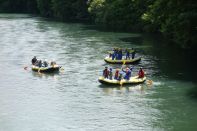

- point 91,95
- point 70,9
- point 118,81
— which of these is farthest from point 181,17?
point 70,9

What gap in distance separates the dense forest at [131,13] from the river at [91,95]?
13.2ft

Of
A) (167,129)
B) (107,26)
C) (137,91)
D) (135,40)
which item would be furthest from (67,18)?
(167,129)

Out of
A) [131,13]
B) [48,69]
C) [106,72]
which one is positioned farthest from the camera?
[131,13]

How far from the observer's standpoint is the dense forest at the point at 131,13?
56.4 meters

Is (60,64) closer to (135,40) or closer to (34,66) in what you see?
(34,66)

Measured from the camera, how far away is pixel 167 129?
3253 centimetres

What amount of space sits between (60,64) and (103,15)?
49639mm

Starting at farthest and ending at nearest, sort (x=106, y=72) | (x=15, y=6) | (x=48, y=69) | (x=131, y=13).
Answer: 1. (x=15, y=6)
2. (x=131, y=13)
3. (x=48, y=69)
4. (x=106, y=72)

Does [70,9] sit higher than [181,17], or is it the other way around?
[70,9]

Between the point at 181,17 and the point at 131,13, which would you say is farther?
the point at 131,13

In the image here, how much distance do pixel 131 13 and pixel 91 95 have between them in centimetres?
5483

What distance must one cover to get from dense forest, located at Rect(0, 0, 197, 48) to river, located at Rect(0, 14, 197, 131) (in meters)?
4.04

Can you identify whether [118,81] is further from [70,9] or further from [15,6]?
[15,6]

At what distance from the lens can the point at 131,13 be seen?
94.2m
